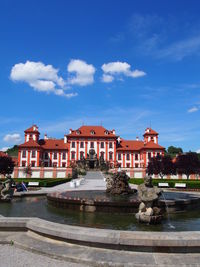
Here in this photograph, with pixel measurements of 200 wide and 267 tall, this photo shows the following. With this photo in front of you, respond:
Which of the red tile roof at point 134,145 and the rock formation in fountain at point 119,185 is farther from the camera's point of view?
the red tile roof at point 134,145

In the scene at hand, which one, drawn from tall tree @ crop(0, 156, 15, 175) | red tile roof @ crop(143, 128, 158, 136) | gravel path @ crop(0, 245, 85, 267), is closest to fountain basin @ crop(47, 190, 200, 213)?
gravel path @ crop(0, 245, 85, 267)

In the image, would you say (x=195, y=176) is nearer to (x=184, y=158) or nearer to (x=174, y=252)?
(x=184, y=158)

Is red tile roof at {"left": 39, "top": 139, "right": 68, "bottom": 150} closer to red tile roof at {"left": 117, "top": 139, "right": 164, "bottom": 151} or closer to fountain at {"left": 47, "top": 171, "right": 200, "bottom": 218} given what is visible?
red tile roof at {"left": 117, "top": 139, "right": 164, "bottom": 151}

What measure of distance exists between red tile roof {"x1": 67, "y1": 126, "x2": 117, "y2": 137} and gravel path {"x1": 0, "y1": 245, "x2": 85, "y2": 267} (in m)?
64.8

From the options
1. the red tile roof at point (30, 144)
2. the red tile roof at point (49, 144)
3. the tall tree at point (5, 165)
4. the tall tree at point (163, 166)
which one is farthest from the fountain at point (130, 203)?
the red tile roof at point (49, 144)

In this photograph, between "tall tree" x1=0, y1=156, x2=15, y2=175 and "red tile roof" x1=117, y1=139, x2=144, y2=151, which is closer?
"tall tree" x1=0, y1=156, x2=15, y2=175

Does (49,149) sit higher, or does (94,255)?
(49,149)

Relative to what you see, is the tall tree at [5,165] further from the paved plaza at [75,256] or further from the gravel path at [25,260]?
the gravel path at [25,260]

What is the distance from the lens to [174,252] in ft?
15.7

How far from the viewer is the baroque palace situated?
219ft

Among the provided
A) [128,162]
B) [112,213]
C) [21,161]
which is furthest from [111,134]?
[112,213]

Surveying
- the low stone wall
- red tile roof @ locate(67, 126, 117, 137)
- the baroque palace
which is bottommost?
the low stone wall

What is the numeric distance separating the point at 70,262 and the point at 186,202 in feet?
22.3

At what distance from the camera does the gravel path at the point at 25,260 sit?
14.5 feet
